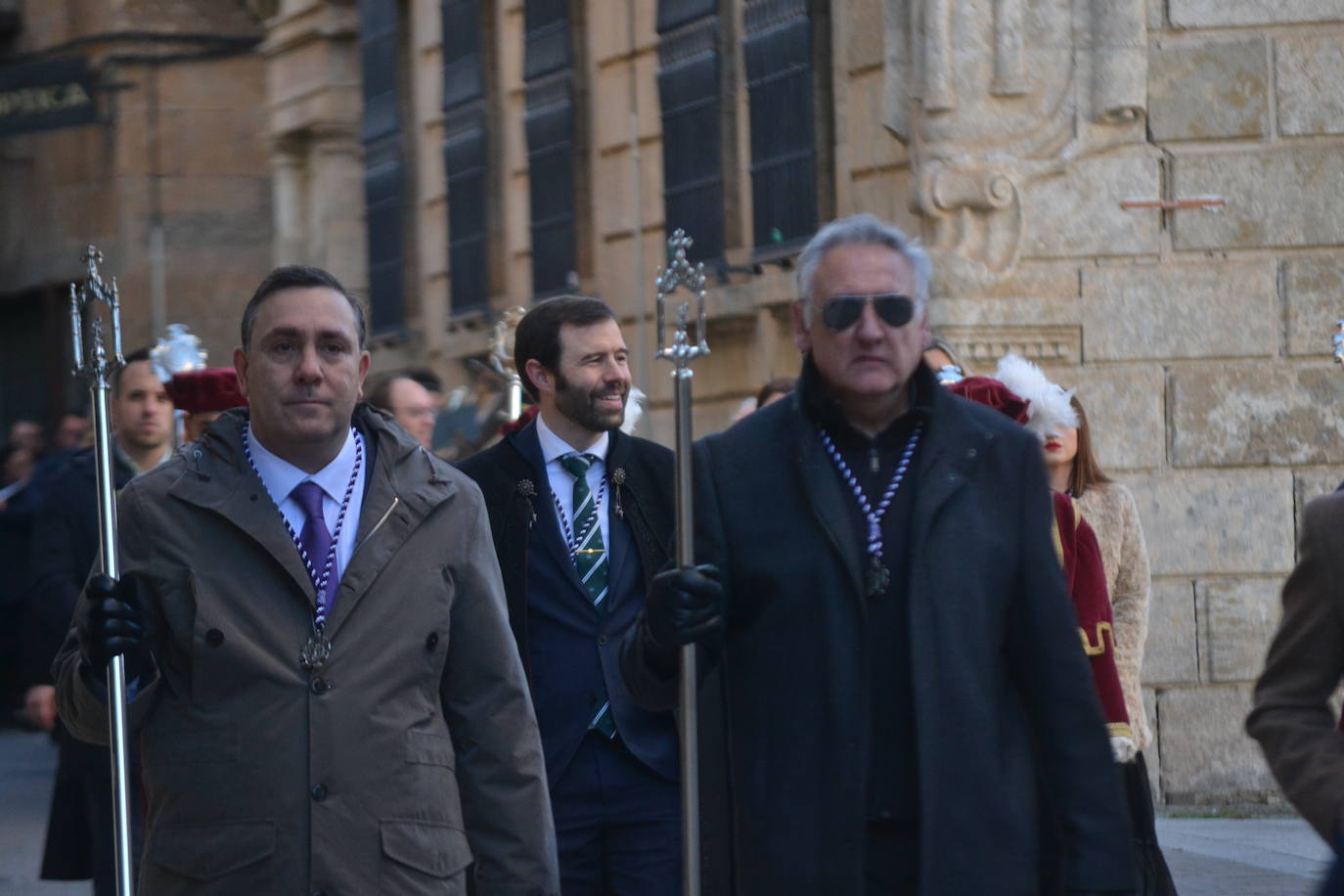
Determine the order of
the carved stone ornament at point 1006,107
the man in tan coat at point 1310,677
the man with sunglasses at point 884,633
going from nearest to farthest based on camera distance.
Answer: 1. the man in tan coat at point 1310,677
2. the man with sunglasses at point 884,633
3. the carved stone ornament at point 1006,107

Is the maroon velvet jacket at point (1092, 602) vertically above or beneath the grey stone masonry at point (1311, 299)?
beneath

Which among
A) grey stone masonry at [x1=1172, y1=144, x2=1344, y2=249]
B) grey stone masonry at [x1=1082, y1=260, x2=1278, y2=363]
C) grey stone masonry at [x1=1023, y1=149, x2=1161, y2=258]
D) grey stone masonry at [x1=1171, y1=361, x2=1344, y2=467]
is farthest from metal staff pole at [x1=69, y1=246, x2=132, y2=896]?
grey stone masonry at [x1=1172, y1=144, x2=1344, y2=249]

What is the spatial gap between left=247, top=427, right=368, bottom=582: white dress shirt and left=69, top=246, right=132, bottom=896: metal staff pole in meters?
0.27

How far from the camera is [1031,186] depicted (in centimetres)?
1041

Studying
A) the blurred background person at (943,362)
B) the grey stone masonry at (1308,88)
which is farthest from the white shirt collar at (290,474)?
the grey stone masonry at (1308,88)

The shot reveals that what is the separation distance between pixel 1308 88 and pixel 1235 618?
214cm

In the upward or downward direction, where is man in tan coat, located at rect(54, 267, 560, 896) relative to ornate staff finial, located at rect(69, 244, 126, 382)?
downward

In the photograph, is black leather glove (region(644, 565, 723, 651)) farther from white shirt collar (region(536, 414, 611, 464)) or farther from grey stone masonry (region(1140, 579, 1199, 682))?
grey stone masonry (region(1140, 579, 1199, 682))

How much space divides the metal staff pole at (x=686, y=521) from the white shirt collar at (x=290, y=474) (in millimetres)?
588

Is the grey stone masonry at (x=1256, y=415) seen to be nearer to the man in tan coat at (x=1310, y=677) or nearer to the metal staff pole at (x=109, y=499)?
the metal staff pole at (x=109, y=499)

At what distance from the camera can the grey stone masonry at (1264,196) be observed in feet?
34.5

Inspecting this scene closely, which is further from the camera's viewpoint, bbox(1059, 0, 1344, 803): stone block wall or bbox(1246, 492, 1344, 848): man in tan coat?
bbox(1059, 0, 1344, 803): stone block wall

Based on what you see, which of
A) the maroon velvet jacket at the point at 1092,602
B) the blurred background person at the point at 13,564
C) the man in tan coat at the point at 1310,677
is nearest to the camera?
the man in tan coat at the point at 1310,677

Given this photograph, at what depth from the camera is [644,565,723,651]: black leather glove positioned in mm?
4145
